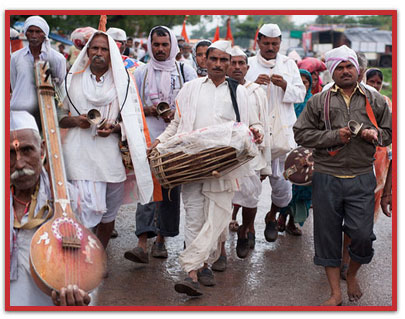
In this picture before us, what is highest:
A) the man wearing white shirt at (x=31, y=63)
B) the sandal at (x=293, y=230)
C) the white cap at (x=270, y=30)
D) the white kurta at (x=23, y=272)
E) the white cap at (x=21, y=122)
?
the white cap at (x=270, y=30)

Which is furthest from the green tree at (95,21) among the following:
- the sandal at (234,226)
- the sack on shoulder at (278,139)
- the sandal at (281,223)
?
the sack on shoulder at (278,139)

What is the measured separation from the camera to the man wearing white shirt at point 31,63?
564 centimetres

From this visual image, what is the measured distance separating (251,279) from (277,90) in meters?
2.18

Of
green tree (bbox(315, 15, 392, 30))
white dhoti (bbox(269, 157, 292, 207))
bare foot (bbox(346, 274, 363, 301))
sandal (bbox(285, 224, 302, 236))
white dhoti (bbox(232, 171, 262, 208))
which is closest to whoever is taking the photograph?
bare foot (bbox(346, 274, 363, 301))

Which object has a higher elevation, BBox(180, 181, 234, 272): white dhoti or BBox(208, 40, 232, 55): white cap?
BBox(208, 40, 232, 55): white cap

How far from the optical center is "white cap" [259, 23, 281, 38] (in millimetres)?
7320

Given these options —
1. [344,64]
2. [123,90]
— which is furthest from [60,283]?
[344,64]

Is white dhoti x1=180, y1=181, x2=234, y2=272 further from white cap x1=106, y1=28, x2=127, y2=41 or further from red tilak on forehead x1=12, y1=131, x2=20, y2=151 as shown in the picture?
white cap x1=106, y1=28, x2=127, y2=41

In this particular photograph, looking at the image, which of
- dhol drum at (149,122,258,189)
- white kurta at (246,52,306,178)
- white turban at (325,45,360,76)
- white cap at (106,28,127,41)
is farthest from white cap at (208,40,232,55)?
white cap at (106,28,127,41)

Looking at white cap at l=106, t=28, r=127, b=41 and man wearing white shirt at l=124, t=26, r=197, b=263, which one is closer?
man wearing white shirt at l=124, t=26, r=197, b=263

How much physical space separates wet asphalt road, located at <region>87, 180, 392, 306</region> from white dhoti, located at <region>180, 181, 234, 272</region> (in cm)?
40

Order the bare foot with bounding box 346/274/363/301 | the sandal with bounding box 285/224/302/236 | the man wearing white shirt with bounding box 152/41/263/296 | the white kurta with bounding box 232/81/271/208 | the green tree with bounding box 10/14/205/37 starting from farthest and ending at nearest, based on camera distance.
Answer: the green tree with bounding box 10/14/205/37 → the sandal with bounding box 285/224/302/236 → the white kurta with bounding box 232/81/271/208 → the man wearing white shirt with bounding box 152/41/263/296 → the bare foot with bounding box 346/274/363/301

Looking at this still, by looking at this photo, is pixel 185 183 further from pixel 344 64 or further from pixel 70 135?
pixel 344 64

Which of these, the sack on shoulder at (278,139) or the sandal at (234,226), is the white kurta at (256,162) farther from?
the sandal at (234,226)
